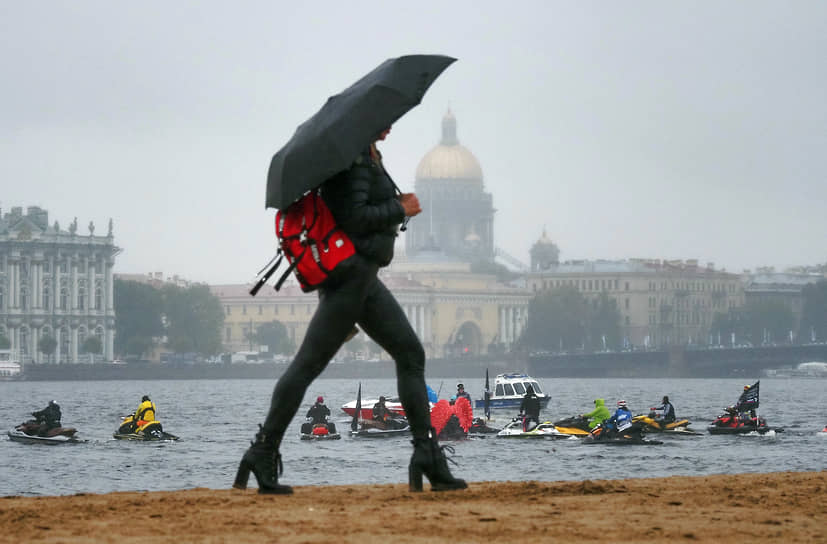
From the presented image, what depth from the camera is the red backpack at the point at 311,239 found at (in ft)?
33.7

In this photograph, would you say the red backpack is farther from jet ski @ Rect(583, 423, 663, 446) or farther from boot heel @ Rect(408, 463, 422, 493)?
jet ski @ Rect(583, 423, 663, 446)

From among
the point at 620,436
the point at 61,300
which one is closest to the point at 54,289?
the point at 61,300

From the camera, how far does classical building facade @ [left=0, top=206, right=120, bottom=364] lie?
164 m

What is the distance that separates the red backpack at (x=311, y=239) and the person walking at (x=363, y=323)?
5 cm

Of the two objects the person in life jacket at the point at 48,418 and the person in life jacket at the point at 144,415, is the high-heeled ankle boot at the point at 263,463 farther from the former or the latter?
the person in life jacket at the point at 144,415

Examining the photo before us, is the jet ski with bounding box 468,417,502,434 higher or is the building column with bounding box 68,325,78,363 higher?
the building column with bounding box 68,325,78,363

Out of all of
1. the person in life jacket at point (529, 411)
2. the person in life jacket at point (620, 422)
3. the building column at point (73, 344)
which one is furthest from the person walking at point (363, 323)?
the building column at point (73, 344)

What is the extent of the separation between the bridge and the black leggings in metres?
144

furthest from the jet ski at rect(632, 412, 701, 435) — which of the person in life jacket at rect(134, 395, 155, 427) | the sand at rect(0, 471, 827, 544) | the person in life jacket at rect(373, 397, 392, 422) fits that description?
the sand at rect(0, 471, 827, 544)

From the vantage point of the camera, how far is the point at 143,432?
159ft

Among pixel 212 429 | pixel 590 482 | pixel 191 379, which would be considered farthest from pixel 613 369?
pixel 590 482

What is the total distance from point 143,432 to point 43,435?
260cm

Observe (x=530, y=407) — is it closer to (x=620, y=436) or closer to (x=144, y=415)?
(x=620, y=436)

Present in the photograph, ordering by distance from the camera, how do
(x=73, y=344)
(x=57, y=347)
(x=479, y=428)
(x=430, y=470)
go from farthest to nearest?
(x=73, y=344) < (x=57, y=347) < (x=479, y=428) < (x=430, y=470)
